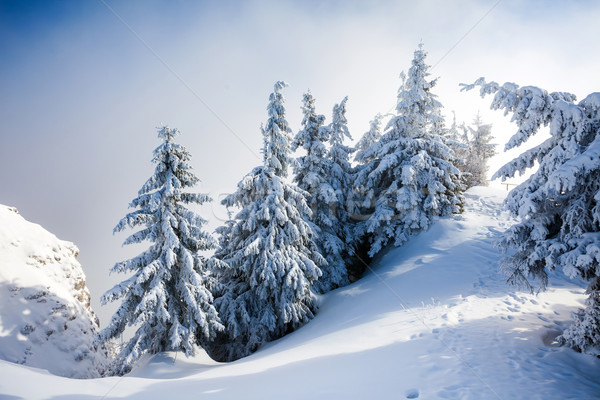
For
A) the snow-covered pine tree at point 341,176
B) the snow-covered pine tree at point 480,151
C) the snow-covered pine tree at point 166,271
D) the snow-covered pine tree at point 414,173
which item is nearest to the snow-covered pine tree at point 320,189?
the snow-covered pine tree at point 341,176

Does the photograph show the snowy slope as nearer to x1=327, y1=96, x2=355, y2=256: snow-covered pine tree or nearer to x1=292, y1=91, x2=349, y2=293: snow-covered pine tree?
x1=292, y1=91, x2=349, y2=293: snow-covered pine tree

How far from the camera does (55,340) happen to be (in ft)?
46.9

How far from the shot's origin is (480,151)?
29.0 metres

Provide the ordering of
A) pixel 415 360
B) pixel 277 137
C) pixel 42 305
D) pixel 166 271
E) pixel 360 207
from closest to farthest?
pixel 415 360 < pixel 166 271 < pixel 277 137 < pixel 42 305 < pixel 360 207

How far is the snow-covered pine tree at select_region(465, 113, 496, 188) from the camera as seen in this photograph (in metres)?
28.1

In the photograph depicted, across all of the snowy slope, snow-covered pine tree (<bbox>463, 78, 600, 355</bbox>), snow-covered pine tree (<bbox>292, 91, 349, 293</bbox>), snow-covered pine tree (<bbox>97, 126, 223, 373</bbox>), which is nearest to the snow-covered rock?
snow-covered pine tree (<bbox>97, 126, 223, 373</bbox>)

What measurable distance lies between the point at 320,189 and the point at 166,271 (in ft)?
30.6

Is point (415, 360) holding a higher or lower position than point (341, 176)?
lower

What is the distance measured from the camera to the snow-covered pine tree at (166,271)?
974cm

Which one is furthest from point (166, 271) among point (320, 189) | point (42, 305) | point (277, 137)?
point (42, 305)

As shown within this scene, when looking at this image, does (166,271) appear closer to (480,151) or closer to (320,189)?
(320,189)

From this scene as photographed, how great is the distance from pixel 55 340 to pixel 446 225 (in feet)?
76.8

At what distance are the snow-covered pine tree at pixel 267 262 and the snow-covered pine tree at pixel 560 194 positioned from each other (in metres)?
8.27

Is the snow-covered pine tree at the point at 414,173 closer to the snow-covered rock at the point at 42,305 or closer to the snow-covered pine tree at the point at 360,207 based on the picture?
the snow-covered pine tree at the point at 360,207
